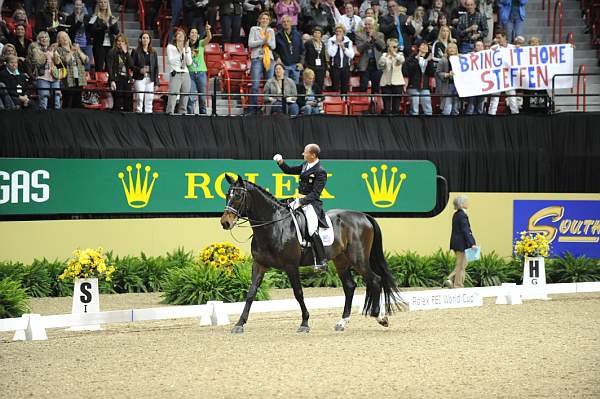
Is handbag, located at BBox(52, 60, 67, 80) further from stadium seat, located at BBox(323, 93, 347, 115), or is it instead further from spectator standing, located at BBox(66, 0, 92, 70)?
stadium seat, located at BBox(323, 93, 347, 115)

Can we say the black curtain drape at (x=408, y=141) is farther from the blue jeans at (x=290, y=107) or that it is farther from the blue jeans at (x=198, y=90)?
the blue jeans at (x=198, y=90)

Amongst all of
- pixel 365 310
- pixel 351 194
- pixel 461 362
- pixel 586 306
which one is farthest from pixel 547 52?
pixel 461 362

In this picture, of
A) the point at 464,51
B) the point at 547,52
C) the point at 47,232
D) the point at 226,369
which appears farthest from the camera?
the point at 464,51

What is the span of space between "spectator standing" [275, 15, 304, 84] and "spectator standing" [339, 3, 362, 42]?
1.79m

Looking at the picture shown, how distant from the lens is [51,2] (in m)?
21.8

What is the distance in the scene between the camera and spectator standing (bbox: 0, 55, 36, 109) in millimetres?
19906

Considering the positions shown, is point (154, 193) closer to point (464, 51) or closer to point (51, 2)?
point (51, 2)

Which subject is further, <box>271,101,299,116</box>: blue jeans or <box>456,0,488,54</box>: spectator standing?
<box>456,0,488,54</box>: spectator standing

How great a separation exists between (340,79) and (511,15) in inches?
219

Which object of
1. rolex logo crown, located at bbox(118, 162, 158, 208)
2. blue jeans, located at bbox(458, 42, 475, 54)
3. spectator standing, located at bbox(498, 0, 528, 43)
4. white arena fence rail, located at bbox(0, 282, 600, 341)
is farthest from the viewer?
spectator standing, located at bbox(498, 0, 528, 43)

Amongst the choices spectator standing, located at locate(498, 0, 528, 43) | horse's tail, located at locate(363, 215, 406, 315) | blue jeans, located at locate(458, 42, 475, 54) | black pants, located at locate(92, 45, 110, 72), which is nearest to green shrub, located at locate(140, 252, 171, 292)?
black pants, located at locate(92, 45, 110, 72)

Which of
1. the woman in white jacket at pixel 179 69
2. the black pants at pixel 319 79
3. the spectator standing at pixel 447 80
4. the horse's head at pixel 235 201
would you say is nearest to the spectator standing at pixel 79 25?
the woman in white jacket at pixel 179 69

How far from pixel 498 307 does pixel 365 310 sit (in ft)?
12.8

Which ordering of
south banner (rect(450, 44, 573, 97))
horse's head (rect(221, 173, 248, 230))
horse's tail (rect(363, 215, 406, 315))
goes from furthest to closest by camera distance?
south banner (rect(450, 44, 573, 97))
horse's tail (rect(363, 215, 406, 315))
horse's head (rect(221, 173, 248, 230))
